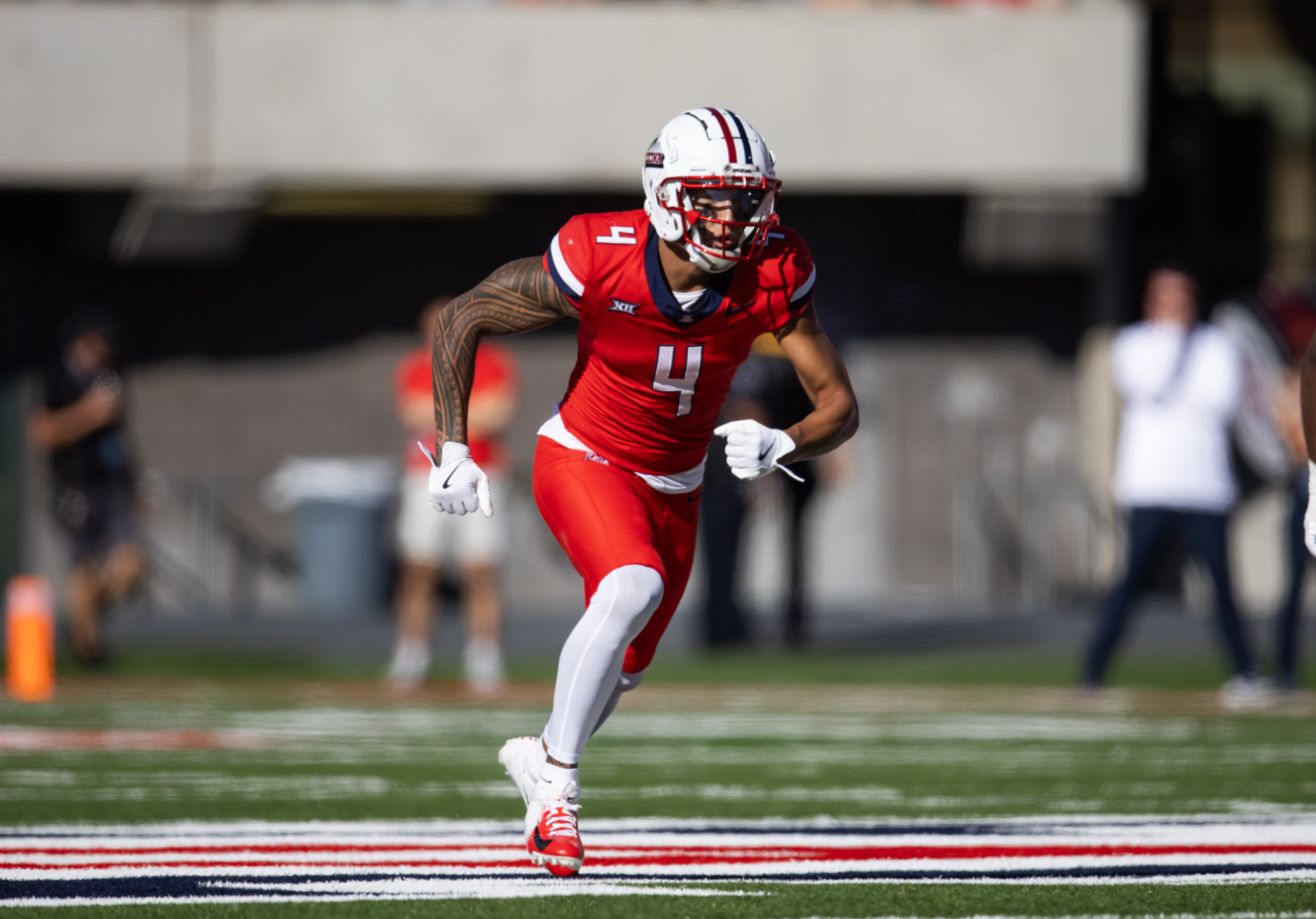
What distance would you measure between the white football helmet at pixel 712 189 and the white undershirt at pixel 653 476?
0.72 meters

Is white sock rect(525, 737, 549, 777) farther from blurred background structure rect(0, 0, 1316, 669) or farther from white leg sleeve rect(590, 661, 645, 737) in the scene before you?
blurred background structure rect(0, 0, 1316, 669)

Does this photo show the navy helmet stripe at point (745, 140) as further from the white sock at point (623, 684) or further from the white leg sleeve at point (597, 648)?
the white sock at point (623, 684)

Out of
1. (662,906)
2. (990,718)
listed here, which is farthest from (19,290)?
(662,906)

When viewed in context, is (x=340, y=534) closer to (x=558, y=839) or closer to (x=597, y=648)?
(x=597, y=648)

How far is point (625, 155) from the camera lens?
18.1 metres

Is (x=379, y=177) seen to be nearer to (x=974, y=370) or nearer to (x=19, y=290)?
(x=19, y=290)

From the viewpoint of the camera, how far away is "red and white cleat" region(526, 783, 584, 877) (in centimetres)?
519

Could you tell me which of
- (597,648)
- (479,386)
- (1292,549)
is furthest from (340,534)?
(597,648)

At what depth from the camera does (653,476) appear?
5820mm

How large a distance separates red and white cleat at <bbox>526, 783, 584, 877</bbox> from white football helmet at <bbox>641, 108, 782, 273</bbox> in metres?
1.47

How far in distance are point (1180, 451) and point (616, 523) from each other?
598cm

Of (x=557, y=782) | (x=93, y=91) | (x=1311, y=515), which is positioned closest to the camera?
(x=557, y=782)

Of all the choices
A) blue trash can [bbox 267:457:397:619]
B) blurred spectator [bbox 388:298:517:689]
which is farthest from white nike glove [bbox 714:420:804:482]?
blue trash can [bbox 267:457:397:619]

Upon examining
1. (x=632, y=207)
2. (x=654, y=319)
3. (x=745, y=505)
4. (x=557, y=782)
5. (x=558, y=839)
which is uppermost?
(x=632, y=207)
